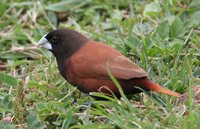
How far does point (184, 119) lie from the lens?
4.25 m

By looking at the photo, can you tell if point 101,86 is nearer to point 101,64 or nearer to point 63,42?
point 101,64

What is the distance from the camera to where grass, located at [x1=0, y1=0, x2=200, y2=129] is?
4590 mm

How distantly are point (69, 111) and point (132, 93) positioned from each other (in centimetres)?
50

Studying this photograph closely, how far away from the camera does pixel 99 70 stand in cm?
487

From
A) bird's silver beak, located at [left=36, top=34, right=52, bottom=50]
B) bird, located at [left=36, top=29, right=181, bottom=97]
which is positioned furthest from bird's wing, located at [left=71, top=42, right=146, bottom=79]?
bird's silver beak, located at [left=36, top=34, right=52, bottom=50]

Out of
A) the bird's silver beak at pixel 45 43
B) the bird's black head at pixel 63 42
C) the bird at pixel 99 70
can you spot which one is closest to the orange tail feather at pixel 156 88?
the bird at pixel 99 70

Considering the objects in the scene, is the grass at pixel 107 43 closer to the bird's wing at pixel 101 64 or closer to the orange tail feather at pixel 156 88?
the orange tail feather at pixel 156 88

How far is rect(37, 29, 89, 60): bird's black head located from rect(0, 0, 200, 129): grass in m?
0.27

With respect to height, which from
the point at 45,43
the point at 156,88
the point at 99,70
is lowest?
the point at 156,88

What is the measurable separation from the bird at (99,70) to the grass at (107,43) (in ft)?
0.35

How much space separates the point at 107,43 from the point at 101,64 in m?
1.19

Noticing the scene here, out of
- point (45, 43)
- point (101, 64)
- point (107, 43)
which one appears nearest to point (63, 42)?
point (45, 43)

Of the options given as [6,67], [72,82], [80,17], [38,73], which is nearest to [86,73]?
[72,82]

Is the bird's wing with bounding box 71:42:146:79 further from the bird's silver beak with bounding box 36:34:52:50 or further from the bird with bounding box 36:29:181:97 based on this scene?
the bird's silver beak with bounding box 36:34:52:50
